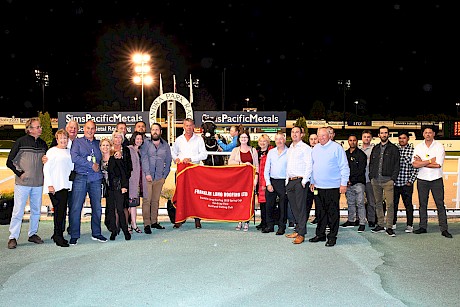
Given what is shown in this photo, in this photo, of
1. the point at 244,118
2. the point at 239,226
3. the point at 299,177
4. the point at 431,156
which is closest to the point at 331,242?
the point at 299,177

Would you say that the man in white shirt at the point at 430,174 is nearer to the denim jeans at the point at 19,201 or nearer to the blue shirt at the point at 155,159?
the blue shirt at the point at 155,159

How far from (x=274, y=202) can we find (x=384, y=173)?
1.85 m

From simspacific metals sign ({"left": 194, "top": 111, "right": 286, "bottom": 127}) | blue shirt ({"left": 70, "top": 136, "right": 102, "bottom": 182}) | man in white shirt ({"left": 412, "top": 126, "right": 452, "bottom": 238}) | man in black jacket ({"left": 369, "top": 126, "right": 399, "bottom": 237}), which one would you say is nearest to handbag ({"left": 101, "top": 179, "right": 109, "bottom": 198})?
blue shirt ({"left": 70, "top": 136, "right": 102, "bottom": 182})

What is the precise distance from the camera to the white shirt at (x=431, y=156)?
8.59 m

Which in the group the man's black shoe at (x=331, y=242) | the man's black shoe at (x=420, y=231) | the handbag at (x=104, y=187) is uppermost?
the handbag at (x=104, y=187)

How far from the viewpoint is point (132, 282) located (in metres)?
5.95

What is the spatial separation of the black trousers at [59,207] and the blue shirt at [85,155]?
39 centimetres

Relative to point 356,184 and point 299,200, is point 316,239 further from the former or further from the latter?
point 356,184

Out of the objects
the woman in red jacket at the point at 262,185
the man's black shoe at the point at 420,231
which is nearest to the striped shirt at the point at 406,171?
the man's black shoe at the point at 420,231

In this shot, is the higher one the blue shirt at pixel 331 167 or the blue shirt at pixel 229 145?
the blue shirt at pixel 229 145

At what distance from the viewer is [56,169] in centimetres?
768

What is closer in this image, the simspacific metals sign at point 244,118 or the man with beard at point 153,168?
the man with beard at point 153,168

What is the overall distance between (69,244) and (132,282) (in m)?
2.30

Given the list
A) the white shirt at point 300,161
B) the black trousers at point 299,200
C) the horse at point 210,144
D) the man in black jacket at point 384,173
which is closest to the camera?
the white shirt at point 300,161
